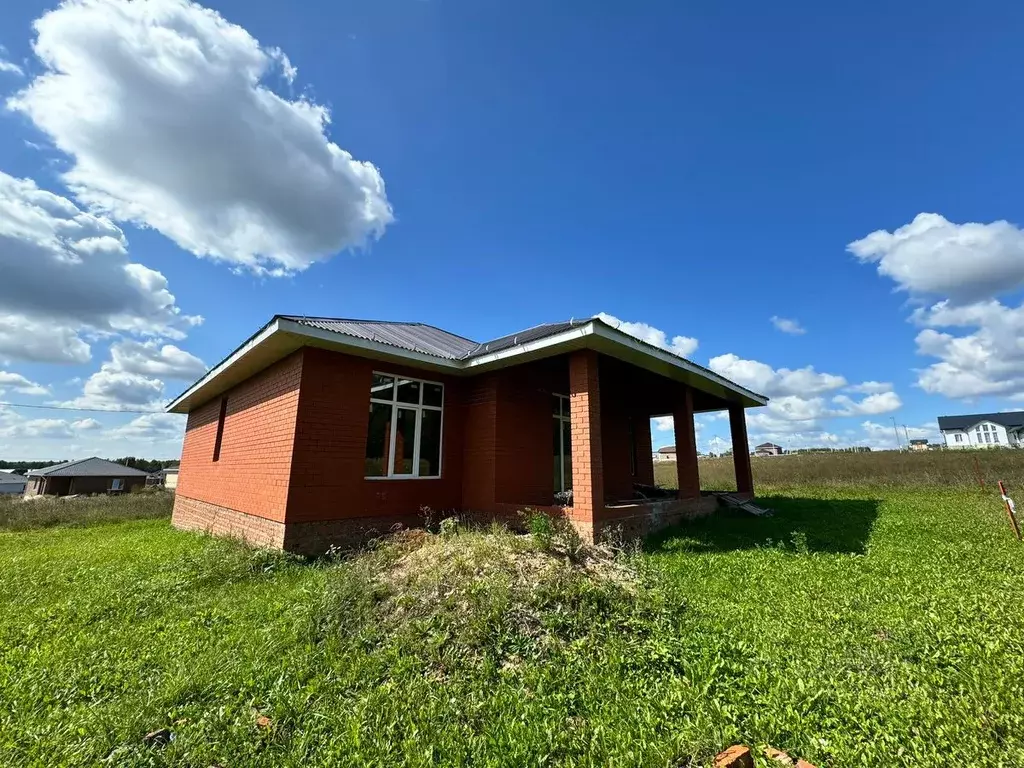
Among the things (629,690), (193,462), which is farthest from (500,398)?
(193,462)

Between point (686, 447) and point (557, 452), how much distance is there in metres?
3.04

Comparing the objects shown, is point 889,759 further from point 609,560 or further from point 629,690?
point 609,560

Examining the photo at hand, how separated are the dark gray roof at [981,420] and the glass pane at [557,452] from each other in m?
65.4

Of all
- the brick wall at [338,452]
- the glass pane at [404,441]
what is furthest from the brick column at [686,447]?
the glass pane at [404,441]

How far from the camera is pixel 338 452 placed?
701 centimetres

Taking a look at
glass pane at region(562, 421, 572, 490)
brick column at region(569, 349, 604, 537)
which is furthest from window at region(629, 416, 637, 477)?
brick column at region(569, 349, 604, 537)

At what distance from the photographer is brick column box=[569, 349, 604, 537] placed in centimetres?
652

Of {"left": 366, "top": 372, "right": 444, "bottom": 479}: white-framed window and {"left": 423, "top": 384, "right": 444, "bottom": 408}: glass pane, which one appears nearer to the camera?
{"left": 366, "top": 372, "right": 444, "bottom": 479}: white-framed window

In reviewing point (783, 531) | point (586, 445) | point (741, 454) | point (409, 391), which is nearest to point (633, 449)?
point (741, 454)

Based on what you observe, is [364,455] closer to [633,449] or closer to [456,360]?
[456,360]

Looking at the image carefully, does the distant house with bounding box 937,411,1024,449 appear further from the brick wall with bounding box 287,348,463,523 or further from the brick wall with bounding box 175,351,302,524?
the brick wall with bounding box 175,351,302,524

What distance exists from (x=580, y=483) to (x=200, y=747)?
5.07 metres

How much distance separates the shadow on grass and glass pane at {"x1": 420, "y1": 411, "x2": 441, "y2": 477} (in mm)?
4017

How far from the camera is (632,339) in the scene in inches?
275
